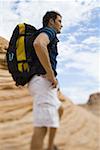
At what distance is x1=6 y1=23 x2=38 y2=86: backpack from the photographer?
4.96 metres

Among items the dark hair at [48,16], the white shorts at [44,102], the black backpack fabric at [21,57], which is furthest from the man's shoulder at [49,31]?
the white shorts at [44,102]

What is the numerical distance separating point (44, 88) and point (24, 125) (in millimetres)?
4191

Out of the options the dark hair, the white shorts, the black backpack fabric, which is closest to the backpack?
the black backpack fabric

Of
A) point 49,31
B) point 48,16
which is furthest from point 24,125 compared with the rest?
point 49,31

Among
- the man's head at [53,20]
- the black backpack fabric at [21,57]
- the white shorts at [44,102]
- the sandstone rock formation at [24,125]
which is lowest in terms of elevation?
the sandstone rock formation at [24,125]

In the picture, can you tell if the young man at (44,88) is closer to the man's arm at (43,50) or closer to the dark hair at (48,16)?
the man's arm at (43,50)

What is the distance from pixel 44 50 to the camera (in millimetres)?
4785

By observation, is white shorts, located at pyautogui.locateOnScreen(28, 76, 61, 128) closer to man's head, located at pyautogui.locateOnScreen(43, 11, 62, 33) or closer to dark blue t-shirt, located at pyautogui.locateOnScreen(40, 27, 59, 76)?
dark blue t-shirt, located at pyautogui.locateOnScreen(40, 27, 59, 76)

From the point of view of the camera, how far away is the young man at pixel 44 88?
15.8 ft

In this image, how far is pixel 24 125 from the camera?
29.5ft

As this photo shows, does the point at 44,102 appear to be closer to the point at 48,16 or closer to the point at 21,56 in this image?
the point at 21,56

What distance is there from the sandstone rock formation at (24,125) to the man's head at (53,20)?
2539mm

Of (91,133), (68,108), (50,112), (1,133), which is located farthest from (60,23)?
(68,108)

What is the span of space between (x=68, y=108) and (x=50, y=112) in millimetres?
7780
